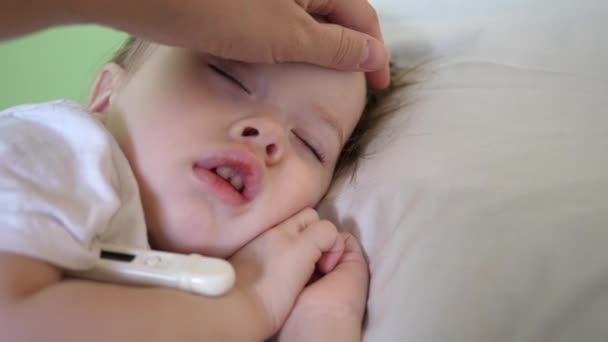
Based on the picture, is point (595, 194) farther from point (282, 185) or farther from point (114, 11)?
point (114, 11)

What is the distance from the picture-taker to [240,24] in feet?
1.66

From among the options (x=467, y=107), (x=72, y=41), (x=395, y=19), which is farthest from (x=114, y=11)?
(x=72, y=41)

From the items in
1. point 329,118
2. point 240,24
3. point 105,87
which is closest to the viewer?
point 240,24

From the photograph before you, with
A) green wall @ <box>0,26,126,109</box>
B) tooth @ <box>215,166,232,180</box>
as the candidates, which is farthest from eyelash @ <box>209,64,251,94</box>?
green wall @ <box>0,26,126,109</box>

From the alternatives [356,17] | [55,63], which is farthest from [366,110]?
[55,63]

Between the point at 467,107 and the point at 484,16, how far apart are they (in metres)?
0.28

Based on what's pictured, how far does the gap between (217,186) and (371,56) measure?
257 millimetres

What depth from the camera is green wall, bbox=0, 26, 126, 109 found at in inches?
60.1

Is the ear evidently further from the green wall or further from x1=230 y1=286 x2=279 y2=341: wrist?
the green wall

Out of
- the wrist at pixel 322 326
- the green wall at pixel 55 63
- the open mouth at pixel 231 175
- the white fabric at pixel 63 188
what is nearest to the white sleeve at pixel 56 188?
the white fabric at pixel 63 188

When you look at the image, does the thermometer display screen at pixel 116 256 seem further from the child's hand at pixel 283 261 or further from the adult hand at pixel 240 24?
the adult hand at pixel 240 24

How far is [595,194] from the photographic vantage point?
55 cm

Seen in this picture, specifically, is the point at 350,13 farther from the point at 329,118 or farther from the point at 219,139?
the point at 219,139

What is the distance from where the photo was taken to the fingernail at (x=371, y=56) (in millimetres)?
698
